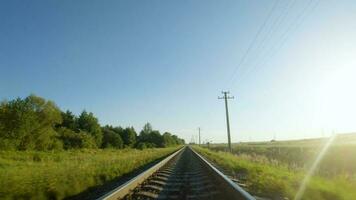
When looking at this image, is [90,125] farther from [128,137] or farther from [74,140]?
[128,137]

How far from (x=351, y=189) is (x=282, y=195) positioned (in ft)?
6.39

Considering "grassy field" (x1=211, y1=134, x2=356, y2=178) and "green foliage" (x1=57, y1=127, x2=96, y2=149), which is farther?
"green foliage" (x1=57, y1=127, x2=96, y2=149)

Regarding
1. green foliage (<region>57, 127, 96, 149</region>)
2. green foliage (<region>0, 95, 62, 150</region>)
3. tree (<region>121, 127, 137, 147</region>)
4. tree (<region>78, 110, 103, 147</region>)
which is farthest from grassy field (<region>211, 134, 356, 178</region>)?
tree (<region>121, 127, 137, 147</region>)

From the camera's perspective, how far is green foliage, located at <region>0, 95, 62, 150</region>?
71562 mm

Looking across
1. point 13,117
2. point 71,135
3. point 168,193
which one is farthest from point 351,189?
point 71,135

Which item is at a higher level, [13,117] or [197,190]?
[13,117]

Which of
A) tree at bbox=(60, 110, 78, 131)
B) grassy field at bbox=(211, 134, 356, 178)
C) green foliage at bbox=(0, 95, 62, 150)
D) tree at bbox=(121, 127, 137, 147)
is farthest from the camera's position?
tree at bbox=(121, 127, 137, 147)

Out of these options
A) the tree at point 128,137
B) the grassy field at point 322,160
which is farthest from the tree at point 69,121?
the grassy field at point 322,160

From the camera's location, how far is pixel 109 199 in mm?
7254

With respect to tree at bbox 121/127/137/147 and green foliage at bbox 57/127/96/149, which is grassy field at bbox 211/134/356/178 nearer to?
green foliage at bbox 57/127/96/149

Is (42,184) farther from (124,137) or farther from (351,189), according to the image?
(124,137)

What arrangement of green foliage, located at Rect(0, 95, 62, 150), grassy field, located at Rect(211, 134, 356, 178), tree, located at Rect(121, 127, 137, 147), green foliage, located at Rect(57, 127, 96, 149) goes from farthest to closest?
tree, located at Rect(121, 127, 137, 147) < green foliage, located at Rect(57, 127, 96, 149) < green foliage, located at Rect(0, 95, 62, 150) < grassy field, located at Rect(211, 134, 356, 178)

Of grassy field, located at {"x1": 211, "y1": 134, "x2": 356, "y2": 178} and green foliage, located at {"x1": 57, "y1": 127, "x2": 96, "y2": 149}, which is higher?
green foliage, located at {"x1": 57, "y1": 127, "x2": 96, "y2": 149}

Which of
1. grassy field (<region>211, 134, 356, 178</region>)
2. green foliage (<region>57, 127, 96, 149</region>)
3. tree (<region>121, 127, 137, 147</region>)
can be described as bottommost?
grassy field (<region>211, 134, 356, 178</region>)
